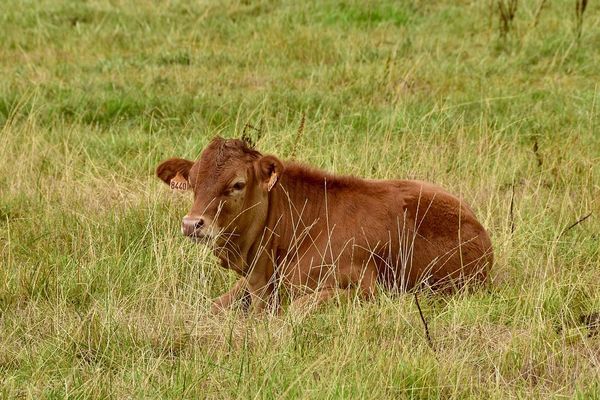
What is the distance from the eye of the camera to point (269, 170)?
666cm

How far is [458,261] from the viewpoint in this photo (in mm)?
6895

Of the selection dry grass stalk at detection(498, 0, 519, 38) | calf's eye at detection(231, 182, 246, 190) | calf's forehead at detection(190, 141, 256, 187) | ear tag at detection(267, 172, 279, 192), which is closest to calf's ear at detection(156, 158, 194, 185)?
calf's forehead at detection(190, 141, 256, 187)

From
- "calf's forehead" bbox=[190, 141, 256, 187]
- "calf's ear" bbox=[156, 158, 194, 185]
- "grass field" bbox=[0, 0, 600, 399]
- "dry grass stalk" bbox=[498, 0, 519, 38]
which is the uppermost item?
"calf's forehead" bbox=[190, 141, 256, 187]

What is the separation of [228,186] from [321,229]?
2.33 feet

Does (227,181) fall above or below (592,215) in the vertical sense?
above

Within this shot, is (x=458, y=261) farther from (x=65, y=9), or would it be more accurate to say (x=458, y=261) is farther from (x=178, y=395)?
(x=65, y=9)

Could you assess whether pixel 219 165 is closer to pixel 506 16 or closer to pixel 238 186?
pixel 238 186

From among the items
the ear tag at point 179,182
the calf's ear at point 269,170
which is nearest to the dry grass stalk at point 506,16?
the calf's ear at point 269,170

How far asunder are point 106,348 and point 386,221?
2.04m

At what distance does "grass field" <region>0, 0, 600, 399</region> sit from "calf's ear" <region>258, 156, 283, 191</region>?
558 millimetres

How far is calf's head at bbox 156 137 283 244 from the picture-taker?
20.9 ft

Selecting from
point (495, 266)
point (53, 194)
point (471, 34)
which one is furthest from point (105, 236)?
point (471, 34)

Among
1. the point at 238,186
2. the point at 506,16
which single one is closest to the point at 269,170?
the point at 238,186

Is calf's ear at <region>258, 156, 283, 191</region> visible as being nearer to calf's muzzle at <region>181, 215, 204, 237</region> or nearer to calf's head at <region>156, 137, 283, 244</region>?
calf's head at <region>156, 137, 283, 244</region>
